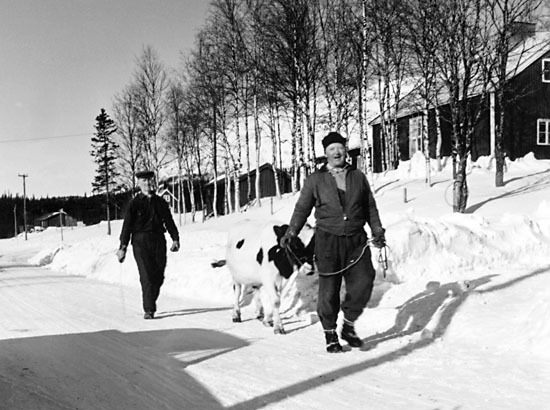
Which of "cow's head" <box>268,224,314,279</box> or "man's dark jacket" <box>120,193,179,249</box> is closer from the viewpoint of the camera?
"cow's head" <box>268,224,314,279</box>

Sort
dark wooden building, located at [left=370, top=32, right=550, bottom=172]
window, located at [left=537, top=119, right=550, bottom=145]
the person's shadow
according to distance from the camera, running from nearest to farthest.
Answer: the person's shadow, dark wooden building, located at [left=370, top=32, right=550, bottom=172], window, located at [left=537, top=119, right=550, bottom=145]

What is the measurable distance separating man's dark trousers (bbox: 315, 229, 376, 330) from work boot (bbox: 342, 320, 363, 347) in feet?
0.22

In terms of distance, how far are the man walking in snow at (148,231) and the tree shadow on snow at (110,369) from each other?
1644mm

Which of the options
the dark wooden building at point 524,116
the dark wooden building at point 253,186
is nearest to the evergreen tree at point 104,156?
the dark wooden building at point 253,186

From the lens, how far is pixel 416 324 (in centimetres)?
680

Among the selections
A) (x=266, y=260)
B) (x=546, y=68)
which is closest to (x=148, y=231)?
(x=266, y=260)

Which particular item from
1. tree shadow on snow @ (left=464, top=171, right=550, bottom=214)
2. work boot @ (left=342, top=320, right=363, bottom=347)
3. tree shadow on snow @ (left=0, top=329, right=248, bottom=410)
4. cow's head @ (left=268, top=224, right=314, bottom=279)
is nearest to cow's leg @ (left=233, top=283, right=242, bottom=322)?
tree shadow on snow @ (left=0, top=329, right=248, bottom=410)

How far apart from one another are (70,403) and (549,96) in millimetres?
34605

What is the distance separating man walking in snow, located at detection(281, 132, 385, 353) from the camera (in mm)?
5922

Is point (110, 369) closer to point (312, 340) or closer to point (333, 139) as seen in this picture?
point (312, 340)

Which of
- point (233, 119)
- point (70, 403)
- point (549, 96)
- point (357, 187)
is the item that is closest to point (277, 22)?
point (233, 119)

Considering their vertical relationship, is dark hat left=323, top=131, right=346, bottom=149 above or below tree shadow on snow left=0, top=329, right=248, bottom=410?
above

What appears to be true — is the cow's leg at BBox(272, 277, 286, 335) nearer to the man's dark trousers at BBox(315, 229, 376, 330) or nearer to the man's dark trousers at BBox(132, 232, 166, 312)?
the man's dark trousers at BBox(315, 229, 376, 330)

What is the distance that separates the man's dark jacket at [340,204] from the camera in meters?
5.92
